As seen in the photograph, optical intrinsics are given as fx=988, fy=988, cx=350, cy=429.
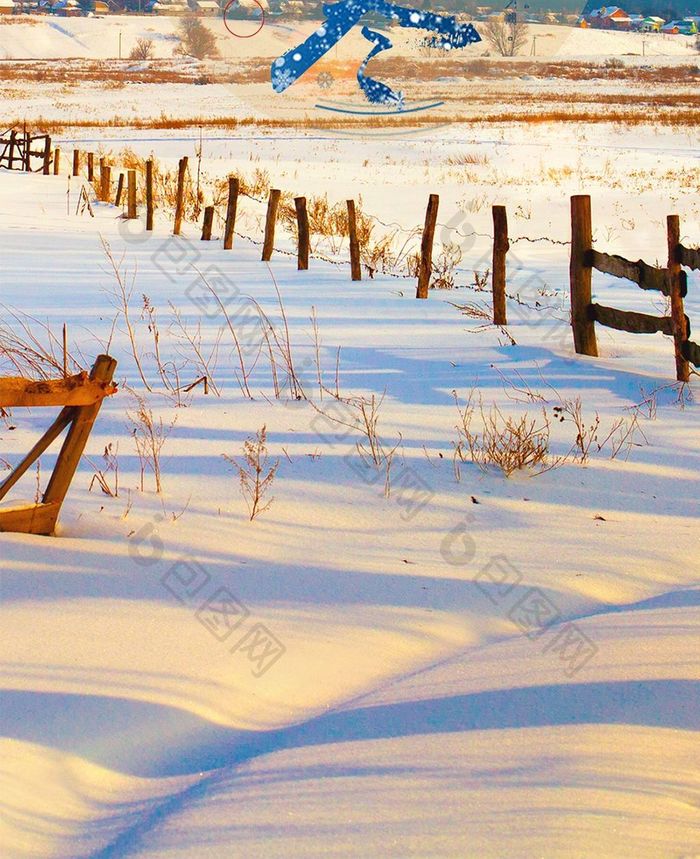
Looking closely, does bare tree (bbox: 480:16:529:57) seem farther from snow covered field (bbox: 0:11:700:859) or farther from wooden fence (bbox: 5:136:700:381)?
snow covered field (bbox: 0:11:700:859)

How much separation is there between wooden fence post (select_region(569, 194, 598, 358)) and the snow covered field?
0.21m

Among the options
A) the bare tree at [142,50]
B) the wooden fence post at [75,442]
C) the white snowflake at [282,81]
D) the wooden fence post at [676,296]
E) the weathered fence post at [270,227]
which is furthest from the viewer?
the bare tree at [142,50]

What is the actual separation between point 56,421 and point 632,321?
4870 mm

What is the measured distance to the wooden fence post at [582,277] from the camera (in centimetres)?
768

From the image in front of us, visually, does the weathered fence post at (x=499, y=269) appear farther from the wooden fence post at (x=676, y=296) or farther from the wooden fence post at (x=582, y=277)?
the wooden fence post at (x=676, y=296)

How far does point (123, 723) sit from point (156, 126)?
44.7m

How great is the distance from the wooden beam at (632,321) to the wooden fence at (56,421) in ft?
14.8

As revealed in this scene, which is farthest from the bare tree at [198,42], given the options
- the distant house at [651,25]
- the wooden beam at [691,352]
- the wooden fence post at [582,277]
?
the wooden beam at [691,352]

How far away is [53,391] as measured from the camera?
3590 mm

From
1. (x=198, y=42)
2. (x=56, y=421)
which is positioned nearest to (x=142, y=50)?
(x=198, y=42)

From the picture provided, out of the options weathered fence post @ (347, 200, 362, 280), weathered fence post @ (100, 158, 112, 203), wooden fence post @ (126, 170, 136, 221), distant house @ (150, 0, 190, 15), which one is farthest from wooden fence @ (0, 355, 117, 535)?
distant house @ (150, 0, 190, 15)

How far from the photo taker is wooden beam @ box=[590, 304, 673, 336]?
7.09m

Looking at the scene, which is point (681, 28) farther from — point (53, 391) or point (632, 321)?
point (53, 391)

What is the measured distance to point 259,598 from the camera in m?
3.93
